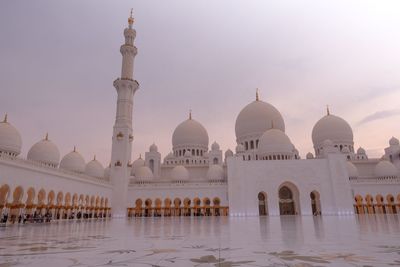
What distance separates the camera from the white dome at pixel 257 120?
35250 millimetres

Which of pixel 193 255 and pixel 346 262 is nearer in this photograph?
pixel 346 262

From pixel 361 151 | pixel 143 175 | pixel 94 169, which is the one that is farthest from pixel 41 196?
pixel 361 151

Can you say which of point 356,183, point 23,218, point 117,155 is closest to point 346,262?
point 23,218

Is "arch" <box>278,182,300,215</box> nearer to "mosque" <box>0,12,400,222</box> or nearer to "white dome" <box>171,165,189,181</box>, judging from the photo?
"mosque" <box>0,12,400,222</box>

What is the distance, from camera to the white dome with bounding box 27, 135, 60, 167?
25422mm

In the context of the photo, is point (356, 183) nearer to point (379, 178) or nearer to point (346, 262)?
point (379, 178)

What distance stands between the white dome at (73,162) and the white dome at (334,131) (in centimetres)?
2926

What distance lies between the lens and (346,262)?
2.62 m

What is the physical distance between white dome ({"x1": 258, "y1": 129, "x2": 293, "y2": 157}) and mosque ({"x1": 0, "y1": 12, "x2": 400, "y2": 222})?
10 cm

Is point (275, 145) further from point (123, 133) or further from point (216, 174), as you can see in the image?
point (123, 133)

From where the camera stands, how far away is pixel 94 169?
33.4m

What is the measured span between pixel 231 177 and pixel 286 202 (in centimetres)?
723

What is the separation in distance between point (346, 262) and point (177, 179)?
1199 inches

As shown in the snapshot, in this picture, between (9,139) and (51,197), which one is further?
(9,139)
